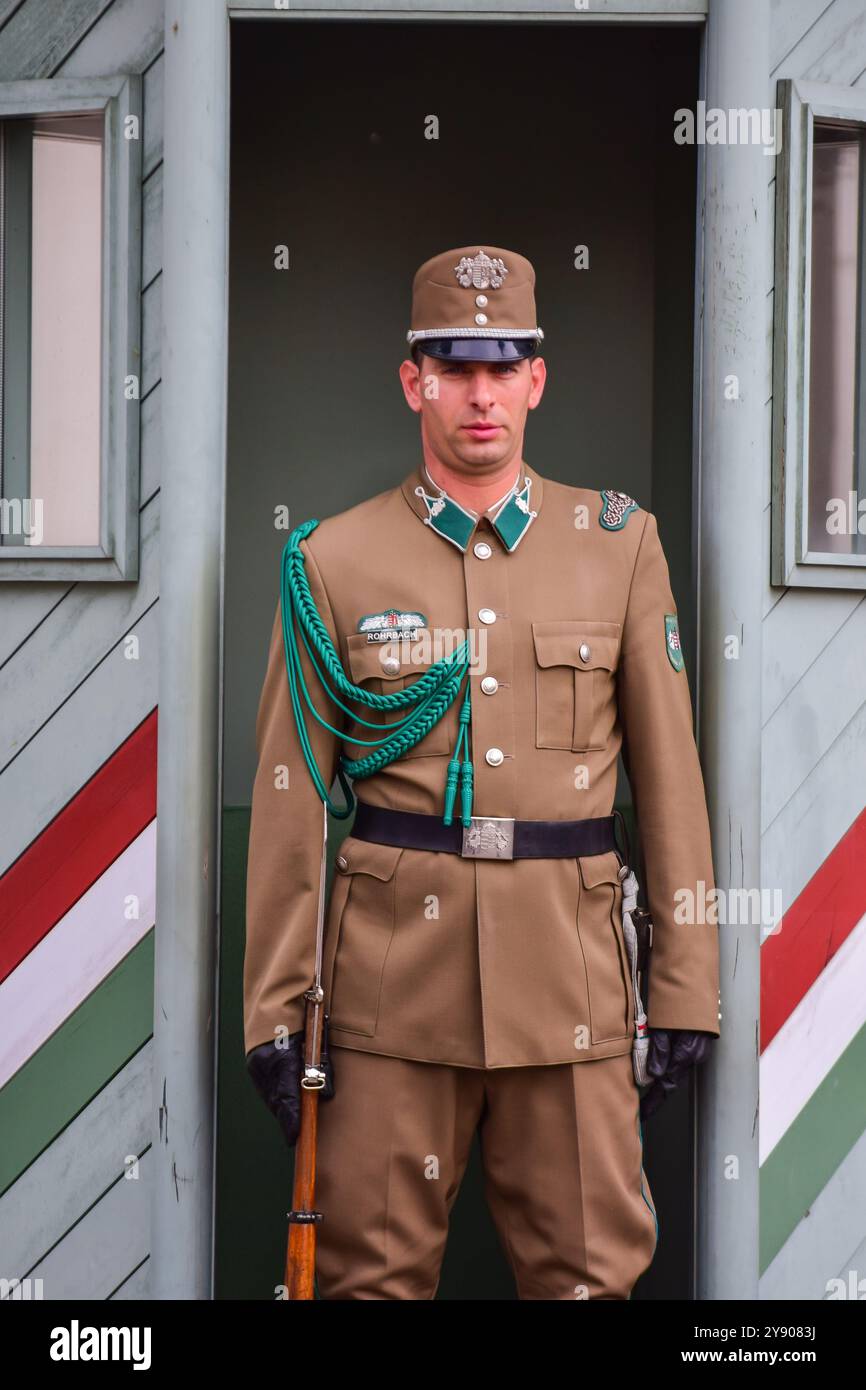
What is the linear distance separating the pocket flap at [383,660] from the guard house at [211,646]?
0.92 feet

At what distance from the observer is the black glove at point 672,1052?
2.23m

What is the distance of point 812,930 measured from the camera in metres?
2.48

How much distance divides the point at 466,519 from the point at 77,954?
3.19 feet

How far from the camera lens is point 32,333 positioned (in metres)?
2.58

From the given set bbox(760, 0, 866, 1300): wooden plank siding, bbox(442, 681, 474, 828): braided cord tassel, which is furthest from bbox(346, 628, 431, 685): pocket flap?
bbox(760, 0, 866, 1300): wooden plank siding

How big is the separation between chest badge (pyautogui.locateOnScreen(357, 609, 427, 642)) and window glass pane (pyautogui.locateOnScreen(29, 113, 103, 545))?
557mm

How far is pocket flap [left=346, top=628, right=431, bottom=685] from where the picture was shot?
223cm

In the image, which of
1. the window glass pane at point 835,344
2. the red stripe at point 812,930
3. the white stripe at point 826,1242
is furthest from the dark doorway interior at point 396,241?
the white stripe at point 826,1242

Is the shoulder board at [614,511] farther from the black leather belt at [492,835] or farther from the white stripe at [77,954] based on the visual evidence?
the white stripe at [77,954]

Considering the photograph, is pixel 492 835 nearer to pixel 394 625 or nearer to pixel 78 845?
pixel 394 625

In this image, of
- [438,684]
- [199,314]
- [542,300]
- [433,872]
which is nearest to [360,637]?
[438,684]

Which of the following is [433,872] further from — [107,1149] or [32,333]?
[32,333]

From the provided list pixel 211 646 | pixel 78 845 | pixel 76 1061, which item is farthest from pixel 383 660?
pixel 76 1061

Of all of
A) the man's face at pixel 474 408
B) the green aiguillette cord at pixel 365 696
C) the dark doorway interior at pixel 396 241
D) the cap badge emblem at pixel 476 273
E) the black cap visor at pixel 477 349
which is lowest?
the green aiguillette cord at pixel 365 696
